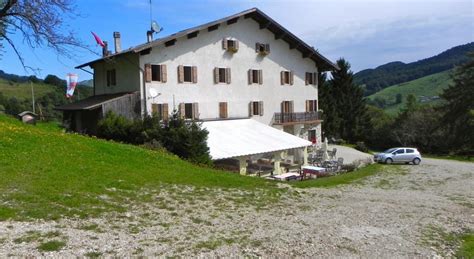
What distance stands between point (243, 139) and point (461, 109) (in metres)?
35.6

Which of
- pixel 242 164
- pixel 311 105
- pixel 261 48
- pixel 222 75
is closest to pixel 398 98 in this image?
pixel 311 105

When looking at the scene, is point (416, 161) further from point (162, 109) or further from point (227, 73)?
point (162, 109)

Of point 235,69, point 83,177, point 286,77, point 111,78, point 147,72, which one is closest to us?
point 83,177

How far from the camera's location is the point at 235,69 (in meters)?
33.3

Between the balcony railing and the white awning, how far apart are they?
368 cm

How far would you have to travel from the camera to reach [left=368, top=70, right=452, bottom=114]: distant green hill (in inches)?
4809

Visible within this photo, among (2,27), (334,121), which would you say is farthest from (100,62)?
(334,121)

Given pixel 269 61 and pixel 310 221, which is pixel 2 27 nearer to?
pixel 310 221

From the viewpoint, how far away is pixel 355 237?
35.0 ft

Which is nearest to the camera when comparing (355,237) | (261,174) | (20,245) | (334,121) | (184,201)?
(20,245)

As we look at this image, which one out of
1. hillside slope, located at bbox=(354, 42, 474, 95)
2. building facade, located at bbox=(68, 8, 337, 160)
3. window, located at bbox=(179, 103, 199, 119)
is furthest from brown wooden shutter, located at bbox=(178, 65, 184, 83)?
hillside slope, located at bbox=(354, 42, 474, 95)

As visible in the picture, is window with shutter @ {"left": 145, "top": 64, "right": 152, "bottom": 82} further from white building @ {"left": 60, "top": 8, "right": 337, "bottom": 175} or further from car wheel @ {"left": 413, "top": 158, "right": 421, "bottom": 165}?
car wheel @ {"left": 413, "top": 158, "right": 421, "bottom": 165}

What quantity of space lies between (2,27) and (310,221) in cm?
1763

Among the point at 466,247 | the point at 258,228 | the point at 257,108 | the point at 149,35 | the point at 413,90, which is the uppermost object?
the point at 413,90
